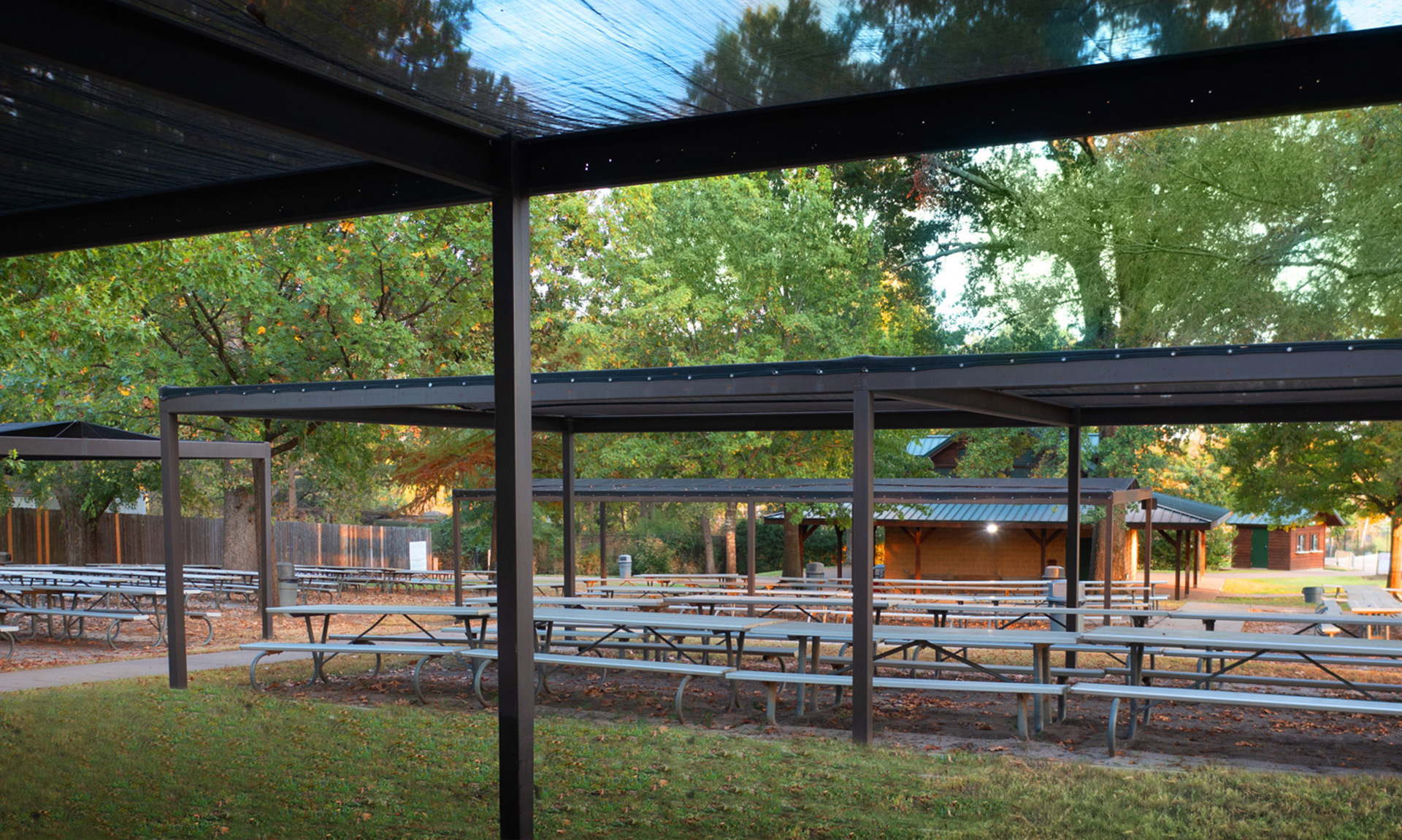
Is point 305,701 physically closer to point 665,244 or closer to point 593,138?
point 593,138

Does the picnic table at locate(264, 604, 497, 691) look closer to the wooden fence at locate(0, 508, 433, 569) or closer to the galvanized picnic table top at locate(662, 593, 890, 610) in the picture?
the galvanized picnic table top at locate(662, 593, 890, 610)

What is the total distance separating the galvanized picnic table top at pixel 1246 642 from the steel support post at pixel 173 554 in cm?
786

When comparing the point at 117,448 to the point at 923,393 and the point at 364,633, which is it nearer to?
the point at 364,633

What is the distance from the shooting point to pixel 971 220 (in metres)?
27.7

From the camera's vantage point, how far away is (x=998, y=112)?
4289 millimetres

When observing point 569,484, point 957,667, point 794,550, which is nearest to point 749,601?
point 569,484

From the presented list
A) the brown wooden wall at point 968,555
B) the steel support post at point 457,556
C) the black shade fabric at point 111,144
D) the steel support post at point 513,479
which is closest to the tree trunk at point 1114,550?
the brown wooden wall at point 968,555

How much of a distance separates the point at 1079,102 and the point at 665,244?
72.3 feet

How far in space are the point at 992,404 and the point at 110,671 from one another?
30.8ft

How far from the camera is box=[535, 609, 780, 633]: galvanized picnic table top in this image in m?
9.91

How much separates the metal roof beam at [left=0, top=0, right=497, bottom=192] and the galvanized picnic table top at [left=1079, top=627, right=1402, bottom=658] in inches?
241

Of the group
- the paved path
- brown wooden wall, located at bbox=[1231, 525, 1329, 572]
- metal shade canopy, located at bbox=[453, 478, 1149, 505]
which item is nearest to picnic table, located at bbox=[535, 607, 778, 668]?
the paved path

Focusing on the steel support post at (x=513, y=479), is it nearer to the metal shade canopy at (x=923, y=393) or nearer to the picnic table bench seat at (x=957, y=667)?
the metal shade canopy at (x=923, y=393)

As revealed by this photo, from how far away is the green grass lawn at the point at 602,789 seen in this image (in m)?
5.84
